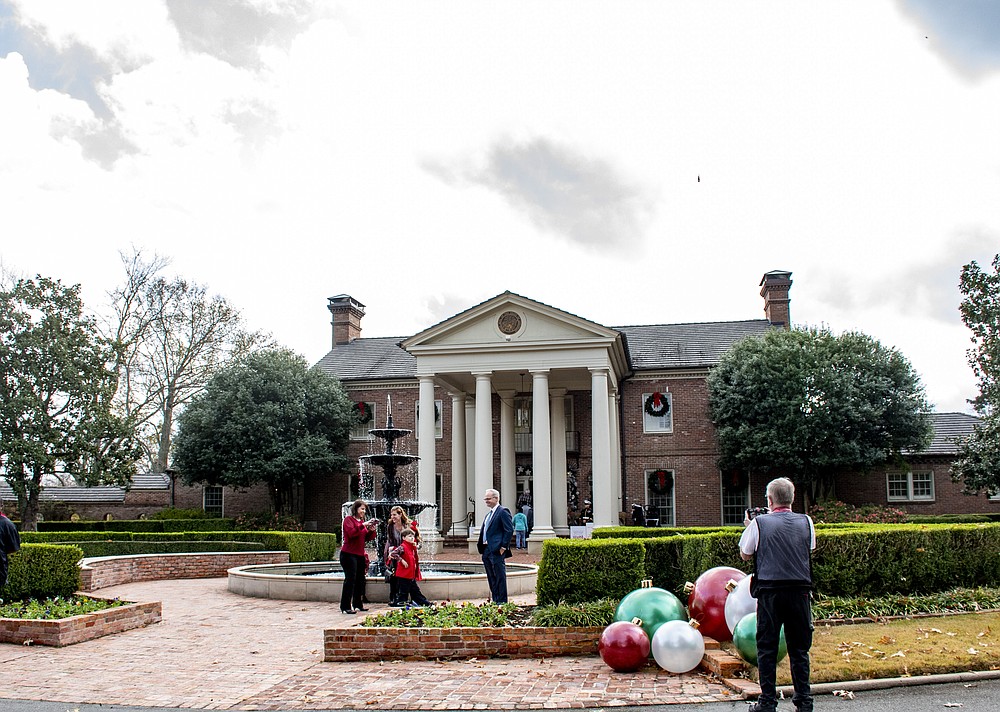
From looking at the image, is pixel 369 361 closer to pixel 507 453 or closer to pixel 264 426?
pixel 264 426

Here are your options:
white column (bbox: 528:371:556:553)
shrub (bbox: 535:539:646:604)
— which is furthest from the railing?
shrub (bbox: 535:539:646:604)

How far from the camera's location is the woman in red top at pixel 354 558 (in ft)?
46.7

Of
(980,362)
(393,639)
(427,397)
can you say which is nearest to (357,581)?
(393,639)

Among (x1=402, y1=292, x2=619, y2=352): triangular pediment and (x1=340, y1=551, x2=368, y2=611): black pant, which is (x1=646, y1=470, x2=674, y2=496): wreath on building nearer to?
(x1=402, y1=292, x2=619, y2=352): triangular pediment

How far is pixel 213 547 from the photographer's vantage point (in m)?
24.0

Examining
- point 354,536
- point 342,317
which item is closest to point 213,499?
point 342,317

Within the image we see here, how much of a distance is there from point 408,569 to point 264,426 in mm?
21572

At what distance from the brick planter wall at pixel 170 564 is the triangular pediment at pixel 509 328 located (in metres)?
9.86

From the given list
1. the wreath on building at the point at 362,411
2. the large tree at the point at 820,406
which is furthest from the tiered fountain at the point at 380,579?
the wreath on building at the point at 362,411

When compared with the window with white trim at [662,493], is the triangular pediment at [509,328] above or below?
above

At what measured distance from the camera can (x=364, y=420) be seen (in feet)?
123

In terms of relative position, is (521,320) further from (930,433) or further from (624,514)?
(930,433)

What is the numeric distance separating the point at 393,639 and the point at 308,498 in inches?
1144

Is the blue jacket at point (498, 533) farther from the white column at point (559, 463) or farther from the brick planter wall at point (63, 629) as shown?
the white column at point (559, 463)
